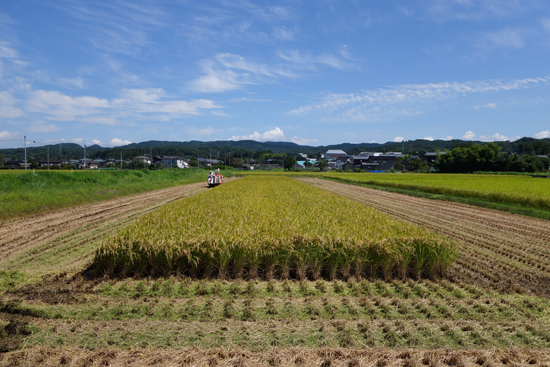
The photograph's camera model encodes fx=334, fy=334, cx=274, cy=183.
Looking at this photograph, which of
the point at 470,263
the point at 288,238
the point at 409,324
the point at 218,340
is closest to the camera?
the point at 218,340

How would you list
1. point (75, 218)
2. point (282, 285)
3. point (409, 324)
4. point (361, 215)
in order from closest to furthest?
point (409, 324), point (282, 285), point (361, 215), point (75, 218)

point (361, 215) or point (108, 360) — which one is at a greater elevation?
point (361, 215)

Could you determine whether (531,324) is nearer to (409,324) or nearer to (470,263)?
(409,324)

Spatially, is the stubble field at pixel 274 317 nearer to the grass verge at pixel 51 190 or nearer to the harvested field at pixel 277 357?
the harvested field at pixel 277 357

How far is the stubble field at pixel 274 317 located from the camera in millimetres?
4461

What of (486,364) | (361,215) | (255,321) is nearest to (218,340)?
(255,321)

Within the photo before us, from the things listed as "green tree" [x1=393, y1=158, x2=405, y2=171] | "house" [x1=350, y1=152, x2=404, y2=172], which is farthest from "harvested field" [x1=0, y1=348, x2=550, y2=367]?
"green tree" [x1=393, y1=158, x2=405, y2=171]

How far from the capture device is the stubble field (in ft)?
Answer: 14.6

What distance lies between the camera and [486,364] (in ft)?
14.1

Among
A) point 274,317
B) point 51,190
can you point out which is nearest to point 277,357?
point 274,317

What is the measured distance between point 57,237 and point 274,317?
959 cm

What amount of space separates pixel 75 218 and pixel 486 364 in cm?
1648

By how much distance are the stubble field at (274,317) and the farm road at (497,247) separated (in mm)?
74

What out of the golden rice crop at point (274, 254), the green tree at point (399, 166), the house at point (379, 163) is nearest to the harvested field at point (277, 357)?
the golden rice crop at point (274, 254)
